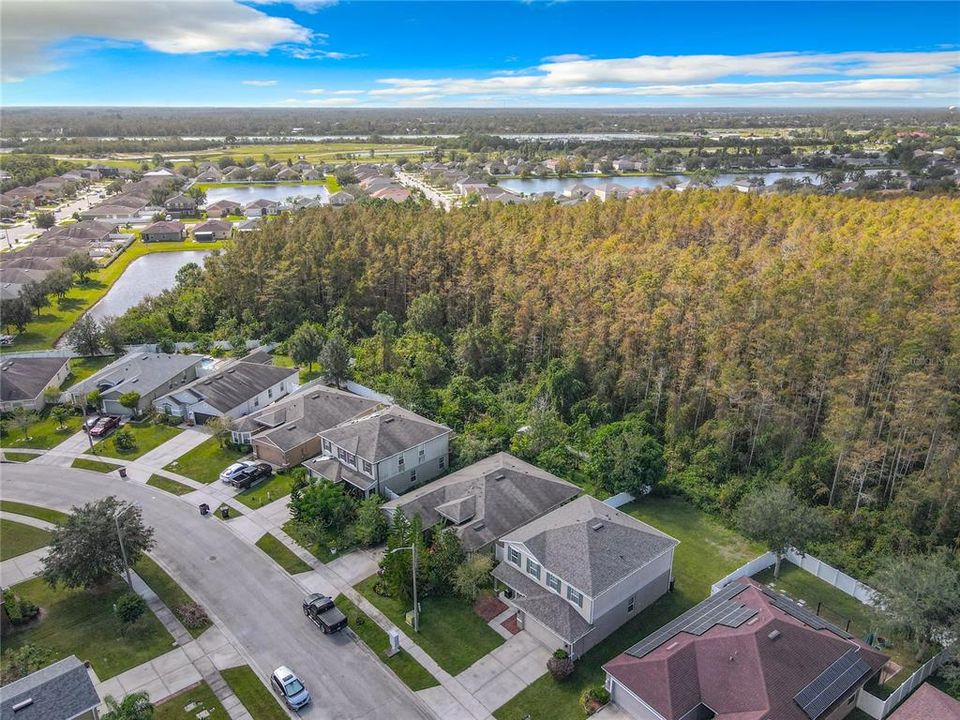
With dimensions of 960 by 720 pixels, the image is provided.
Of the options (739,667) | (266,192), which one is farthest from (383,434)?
(266,192)

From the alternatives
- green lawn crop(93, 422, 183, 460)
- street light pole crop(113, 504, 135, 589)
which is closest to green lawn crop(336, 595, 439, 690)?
street light pole crop(113, 504, 135, 589)

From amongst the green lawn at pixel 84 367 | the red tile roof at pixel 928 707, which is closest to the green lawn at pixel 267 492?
the green lawn at pixel 84 367

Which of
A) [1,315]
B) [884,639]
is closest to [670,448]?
[884,639]

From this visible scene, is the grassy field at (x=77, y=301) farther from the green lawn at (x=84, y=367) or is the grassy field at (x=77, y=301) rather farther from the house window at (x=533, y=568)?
the house window at (x=533, y=568)

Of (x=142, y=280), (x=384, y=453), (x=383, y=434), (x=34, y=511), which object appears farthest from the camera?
(x=142, y=280)

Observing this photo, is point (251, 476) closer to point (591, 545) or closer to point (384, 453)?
point (384, 453)
